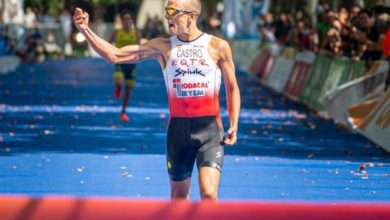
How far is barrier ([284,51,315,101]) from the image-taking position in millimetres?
31514

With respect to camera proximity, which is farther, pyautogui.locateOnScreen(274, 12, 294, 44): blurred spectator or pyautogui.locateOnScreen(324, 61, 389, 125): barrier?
pyautogui.locateOnScreen(274, 12, 294, 44): blurred spectator

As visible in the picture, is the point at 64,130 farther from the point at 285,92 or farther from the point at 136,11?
the point at 136,11

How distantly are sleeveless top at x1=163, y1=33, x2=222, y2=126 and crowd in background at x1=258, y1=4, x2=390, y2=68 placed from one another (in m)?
14.2

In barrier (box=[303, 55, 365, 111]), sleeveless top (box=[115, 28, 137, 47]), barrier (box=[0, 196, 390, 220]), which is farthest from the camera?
barrier (box=[303, 55, 365, 111])

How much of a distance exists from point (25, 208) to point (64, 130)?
660 inches

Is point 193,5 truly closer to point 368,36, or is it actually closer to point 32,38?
point 368,36

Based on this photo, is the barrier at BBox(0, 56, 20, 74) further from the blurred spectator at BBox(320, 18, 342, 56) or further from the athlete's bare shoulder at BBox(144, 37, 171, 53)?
the athlete's bare shoulder at BBox(144, 37, 171, 53)

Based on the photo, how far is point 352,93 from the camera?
24172mm

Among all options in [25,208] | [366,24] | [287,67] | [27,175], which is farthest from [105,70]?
[25,208]

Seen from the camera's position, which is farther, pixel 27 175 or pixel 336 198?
pixel 27 175

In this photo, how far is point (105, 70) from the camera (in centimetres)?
5278

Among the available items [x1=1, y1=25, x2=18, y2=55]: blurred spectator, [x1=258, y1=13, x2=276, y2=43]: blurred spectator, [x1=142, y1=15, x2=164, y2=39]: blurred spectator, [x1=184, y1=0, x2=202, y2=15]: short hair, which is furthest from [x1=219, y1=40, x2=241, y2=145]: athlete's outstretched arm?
[x1=142, y1=15, x2=164, y2=39]: blurred spectator

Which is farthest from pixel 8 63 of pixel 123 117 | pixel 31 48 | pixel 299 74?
pixel 123 117

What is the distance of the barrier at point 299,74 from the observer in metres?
31.5
